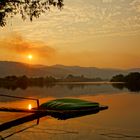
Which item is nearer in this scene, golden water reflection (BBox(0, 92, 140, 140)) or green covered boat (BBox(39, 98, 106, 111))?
golden water reflection (BBox(0, 92, 140, 140))

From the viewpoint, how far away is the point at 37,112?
32.5 metres

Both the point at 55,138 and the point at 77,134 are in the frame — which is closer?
the point at 55,138

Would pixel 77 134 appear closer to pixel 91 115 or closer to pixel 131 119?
pixel 131 119

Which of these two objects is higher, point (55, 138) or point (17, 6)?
point (17, 6)

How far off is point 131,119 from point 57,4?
47.8 ft

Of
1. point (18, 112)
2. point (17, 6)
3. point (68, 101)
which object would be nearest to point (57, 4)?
point (17, 6)

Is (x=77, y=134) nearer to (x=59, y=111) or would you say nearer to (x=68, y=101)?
(x=59, y=111)

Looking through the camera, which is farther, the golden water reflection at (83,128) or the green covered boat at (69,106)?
the green covered boat at (69,106)

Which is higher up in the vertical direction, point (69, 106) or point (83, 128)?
point (69, 106)

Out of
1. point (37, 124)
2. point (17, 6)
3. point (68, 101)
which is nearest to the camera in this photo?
point (17, 6)

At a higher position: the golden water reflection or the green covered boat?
the green covered boat

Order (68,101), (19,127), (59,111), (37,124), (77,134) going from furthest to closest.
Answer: (68,101)
(59,111)
(37,124)
(19,127)
(77,134)

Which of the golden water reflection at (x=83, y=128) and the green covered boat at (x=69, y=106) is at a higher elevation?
the green covered boat at (x=69, y=106)

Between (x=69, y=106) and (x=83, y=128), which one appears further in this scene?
(x=69, y=106)
